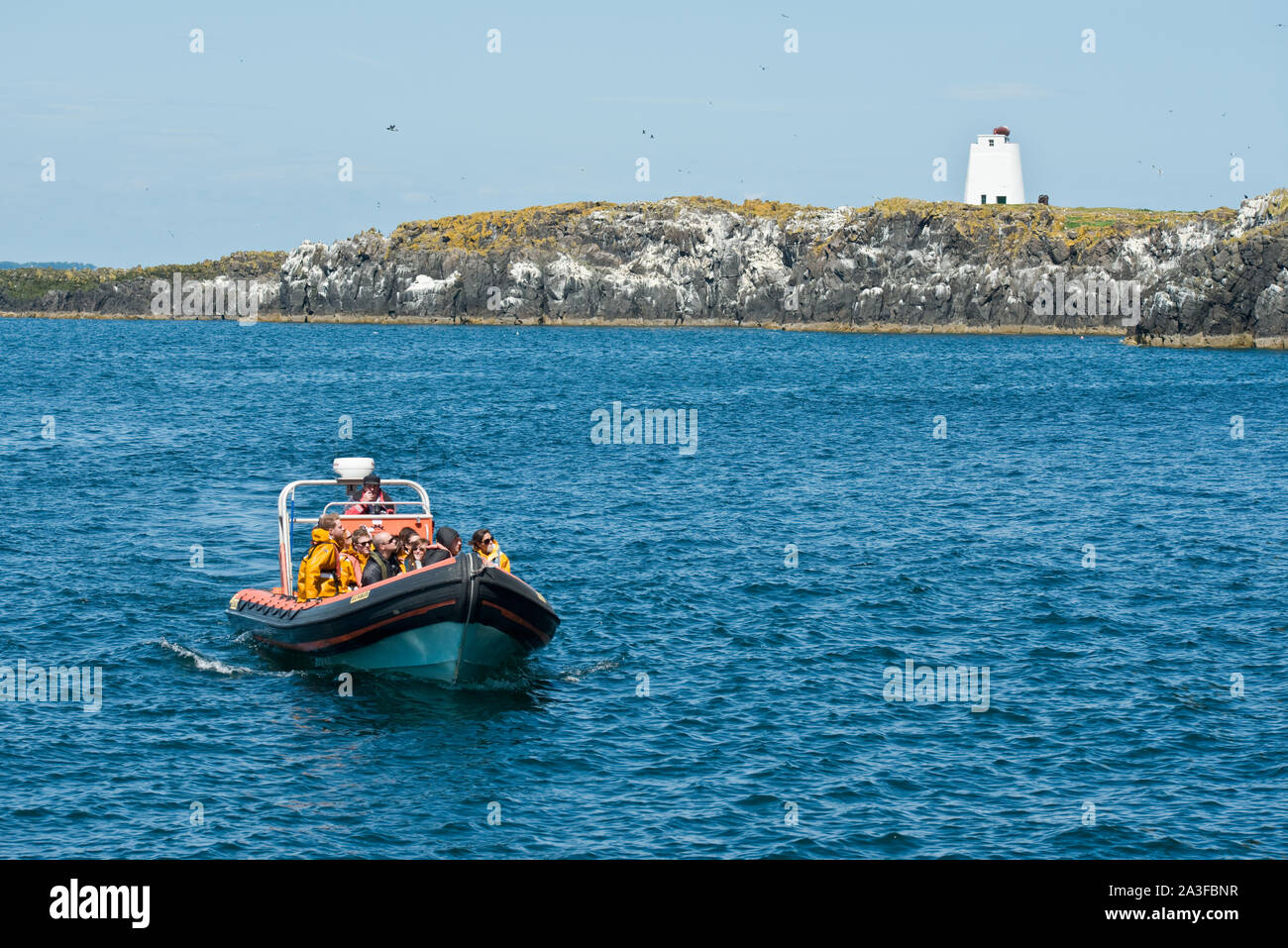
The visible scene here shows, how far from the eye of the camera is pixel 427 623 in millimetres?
21938

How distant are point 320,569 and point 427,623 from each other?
9.59 feet

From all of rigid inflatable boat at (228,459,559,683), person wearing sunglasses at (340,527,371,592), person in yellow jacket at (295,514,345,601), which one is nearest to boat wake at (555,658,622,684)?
rigid inflatable boat at (228,459,559,683)

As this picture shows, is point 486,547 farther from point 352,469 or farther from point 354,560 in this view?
point 352,469

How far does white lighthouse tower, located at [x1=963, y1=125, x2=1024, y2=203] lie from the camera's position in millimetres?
184750

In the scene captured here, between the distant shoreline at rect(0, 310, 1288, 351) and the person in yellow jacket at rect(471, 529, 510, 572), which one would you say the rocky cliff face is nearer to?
the distant shoreline at rect(0, 310, 1288, 351)

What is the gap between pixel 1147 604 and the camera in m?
29.5

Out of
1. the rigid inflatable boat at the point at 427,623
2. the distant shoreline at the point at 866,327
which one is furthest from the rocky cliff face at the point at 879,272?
the rigid inflatable boat at the point at 427,623

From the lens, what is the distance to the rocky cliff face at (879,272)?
125000 millimetres

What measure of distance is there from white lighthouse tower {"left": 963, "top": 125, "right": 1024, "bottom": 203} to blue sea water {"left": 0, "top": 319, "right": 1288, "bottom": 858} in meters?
127

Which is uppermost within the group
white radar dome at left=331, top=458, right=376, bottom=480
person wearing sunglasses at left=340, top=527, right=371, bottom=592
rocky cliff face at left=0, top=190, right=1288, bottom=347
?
rocky cliff face at left=0, top=190, right=1288, bottom=347

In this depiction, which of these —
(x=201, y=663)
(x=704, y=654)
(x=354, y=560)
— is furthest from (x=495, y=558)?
(x=201, y=663)

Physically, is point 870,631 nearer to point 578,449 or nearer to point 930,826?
point 930,826

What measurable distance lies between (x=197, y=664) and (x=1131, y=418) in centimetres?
5779
